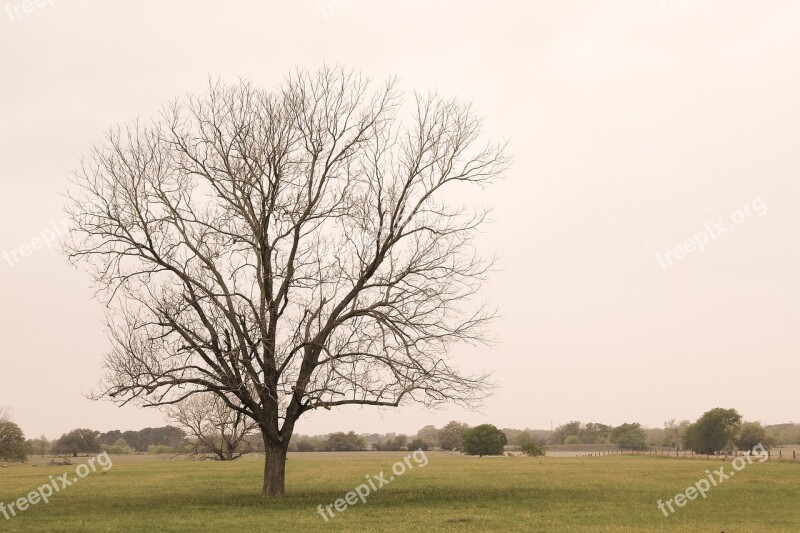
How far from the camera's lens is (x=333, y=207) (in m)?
29.3

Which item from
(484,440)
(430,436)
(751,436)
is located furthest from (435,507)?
(430,436)

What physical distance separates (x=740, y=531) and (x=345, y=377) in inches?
526

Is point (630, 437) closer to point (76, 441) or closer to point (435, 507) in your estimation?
point (76, 441)

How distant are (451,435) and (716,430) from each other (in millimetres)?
49856

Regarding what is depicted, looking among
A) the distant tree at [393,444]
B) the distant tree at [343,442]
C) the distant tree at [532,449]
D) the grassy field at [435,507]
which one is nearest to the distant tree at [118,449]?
the distant tree at [343,442]

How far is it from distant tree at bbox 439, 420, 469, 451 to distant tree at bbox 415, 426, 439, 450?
4075mm

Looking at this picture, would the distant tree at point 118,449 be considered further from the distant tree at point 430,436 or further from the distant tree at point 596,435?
the distant tree at point 596,435

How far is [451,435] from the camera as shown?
146 meters

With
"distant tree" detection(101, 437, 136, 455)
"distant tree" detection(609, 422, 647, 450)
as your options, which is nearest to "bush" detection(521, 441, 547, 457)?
"distant tree" detection(609, 422, 647, 450)

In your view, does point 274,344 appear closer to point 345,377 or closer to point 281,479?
point 345,377

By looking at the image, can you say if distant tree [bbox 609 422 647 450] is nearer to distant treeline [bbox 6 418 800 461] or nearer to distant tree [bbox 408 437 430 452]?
distant treeline [bbox 6 418 800 461]

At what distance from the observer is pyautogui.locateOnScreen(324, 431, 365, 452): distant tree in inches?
5620

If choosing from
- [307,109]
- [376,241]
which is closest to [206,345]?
[376,241]

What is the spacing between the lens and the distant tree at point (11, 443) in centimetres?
9306
